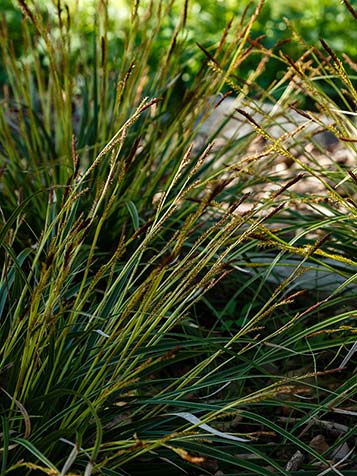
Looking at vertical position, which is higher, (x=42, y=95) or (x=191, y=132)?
→ (x=191, y=132)

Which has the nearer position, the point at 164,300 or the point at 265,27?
the point at 164,300

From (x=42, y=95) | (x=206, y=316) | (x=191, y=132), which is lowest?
(x=206, y=316)

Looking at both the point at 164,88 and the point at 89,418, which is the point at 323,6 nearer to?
the point at 164,88

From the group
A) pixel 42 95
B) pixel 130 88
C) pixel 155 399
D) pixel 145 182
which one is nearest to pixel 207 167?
pixel 145 182

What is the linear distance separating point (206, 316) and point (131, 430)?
106 cm

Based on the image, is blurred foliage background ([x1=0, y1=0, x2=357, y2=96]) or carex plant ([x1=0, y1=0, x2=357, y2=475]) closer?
carex plant ([x1=0, y1=0, x2=357, y2=475])

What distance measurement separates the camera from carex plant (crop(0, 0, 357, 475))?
→ 183 centimetres

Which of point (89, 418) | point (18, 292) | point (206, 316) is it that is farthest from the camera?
point (206, 316)

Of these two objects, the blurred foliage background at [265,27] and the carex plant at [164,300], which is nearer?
the carex plant at [164,300]

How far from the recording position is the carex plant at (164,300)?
183 centimetres

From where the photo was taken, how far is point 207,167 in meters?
3.26

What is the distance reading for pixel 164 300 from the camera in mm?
2184

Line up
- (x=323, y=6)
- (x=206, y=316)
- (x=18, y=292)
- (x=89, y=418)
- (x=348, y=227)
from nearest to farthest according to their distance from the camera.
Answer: (x=89, y=418) → (x=18, y=292) → (x=348, y=227) → (x=206, y=316) → (x=323, y=6)

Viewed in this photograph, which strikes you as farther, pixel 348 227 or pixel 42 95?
pixel 42 95
